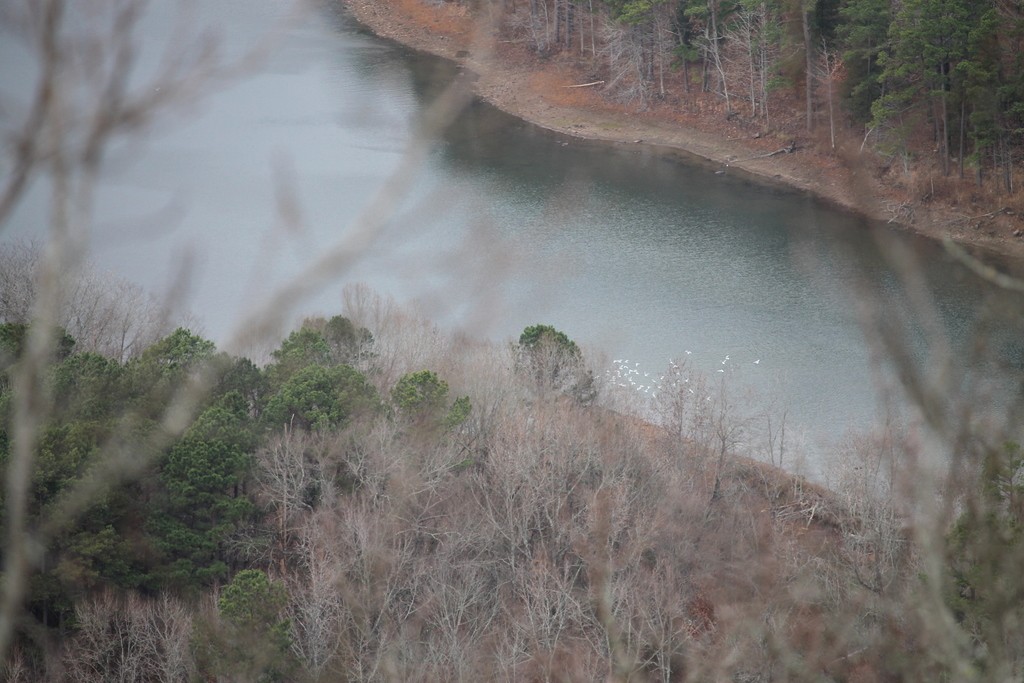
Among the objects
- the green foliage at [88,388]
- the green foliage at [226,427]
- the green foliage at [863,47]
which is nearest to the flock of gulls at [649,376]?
the green foliage at [226,427]

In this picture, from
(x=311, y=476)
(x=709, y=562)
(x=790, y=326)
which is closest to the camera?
(x=709, y=562)

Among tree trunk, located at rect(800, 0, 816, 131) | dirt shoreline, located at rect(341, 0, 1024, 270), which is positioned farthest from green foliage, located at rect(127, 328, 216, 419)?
tree trunk, located at rect(800, 0, 816, 131)

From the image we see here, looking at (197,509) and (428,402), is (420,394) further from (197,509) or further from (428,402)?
(197,509)

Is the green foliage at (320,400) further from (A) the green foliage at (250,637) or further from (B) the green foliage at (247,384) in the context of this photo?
(A) the green foliage at (250,637)

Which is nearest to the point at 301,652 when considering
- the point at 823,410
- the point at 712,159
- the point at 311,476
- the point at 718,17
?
the point at 311,476

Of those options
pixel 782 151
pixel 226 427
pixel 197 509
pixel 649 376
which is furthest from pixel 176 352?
pixel 782 151

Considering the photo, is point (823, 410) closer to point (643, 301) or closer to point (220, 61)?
point (643, 301)
